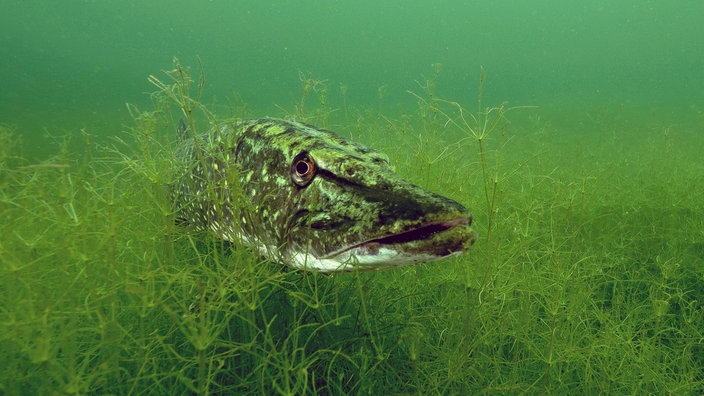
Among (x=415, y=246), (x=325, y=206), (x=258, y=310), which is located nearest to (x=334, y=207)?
(x=325, y=206)

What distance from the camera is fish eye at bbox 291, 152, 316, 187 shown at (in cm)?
260

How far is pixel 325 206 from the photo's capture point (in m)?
2.40

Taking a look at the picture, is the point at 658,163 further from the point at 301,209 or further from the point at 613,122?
the point at 613,122

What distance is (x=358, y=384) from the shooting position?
2.59m

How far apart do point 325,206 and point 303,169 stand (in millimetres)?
385

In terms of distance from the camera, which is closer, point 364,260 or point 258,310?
point 364,260

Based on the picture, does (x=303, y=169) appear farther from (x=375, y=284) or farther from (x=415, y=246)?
(x=375, y=284)

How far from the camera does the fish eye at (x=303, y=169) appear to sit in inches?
102

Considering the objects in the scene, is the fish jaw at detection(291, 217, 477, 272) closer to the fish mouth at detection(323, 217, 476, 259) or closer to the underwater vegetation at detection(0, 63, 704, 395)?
the fish mouth at detection(323, 217, 476, 259)

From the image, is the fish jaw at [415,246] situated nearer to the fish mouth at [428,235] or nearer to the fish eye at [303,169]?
the fish mouth at [428,235]

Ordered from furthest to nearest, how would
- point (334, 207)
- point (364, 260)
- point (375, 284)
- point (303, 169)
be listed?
point (375, 284)
point (303, 169)
point (334, 207)
point (364, 260)

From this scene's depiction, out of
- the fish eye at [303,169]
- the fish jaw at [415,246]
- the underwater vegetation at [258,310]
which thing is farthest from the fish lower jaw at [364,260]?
the fish eye at [303,169]

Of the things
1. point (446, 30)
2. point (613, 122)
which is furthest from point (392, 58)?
point (613, 122)

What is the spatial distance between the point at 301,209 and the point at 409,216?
815 millimetres
